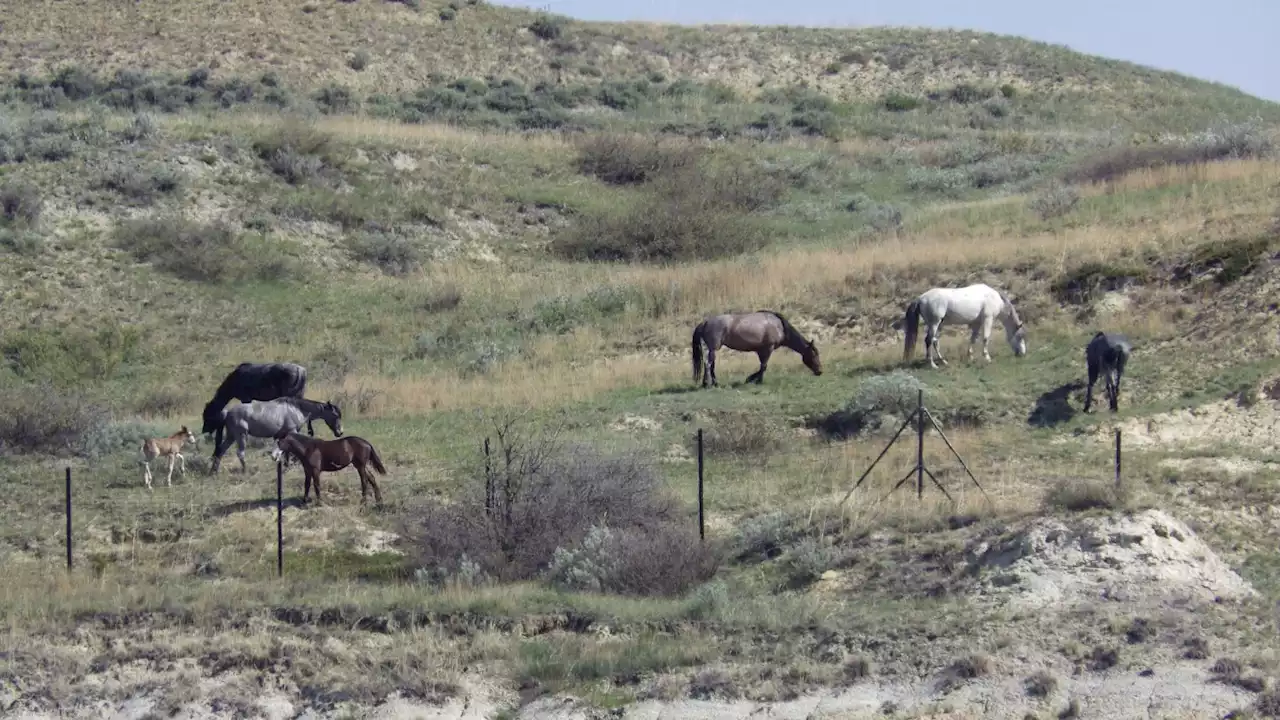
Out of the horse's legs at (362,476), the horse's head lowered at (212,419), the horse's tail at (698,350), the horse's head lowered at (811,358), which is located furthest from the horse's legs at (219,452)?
the horse's head lowered at (811,358)

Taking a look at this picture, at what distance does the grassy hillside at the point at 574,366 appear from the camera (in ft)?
54.1

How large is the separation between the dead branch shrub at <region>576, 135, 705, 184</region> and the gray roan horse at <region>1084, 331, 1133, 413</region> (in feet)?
99.0

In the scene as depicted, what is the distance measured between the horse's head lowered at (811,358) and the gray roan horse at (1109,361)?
5.35 meters

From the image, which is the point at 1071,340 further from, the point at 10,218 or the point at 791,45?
the point at 791,45

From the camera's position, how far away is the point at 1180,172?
132ft

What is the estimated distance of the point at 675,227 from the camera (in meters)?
47.1

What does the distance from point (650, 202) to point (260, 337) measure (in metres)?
16.7

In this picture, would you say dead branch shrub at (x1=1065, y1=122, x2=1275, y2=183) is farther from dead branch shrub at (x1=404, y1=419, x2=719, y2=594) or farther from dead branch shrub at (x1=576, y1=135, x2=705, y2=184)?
dead branch shrub at (x1=404, y1=419, x2=719, y2=594)

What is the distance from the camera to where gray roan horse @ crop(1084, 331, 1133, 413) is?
Result: 26.0 m

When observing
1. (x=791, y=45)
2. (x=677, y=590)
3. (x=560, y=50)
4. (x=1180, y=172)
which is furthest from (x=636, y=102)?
(x=677, y=590)

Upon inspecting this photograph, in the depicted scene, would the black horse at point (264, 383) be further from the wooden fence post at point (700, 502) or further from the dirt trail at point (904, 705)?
the dirt trail at point (904, 705)

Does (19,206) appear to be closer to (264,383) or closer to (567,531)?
(264,383)

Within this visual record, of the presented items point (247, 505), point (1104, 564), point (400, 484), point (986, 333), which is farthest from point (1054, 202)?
point (1104, 564)

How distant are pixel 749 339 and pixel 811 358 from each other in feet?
4.02
